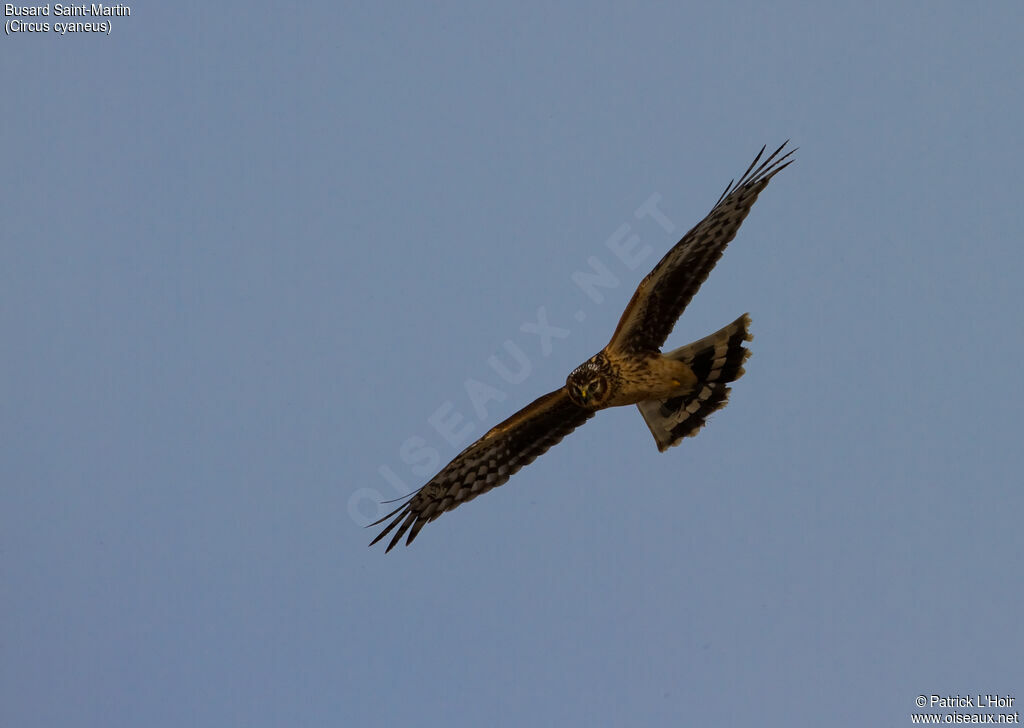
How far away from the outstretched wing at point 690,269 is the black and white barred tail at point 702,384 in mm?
244

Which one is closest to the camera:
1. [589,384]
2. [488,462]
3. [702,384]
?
[589,384]

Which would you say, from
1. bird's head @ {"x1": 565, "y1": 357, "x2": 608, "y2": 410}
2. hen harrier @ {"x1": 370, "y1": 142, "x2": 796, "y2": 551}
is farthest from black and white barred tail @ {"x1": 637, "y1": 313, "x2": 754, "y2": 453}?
bird's head @ {"x1": 565, "y1": 357, "x2": 608, "y2": 410}

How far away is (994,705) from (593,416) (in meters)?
3.74

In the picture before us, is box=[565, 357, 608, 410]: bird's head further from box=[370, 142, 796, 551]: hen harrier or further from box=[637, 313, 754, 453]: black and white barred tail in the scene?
box=[637, 313, 754, 453]: black and white barred tail

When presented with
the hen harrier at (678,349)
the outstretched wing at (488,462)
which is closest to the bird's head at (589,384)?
the hen harrier at (678,349)

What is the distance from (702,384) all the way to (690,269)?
919 mm

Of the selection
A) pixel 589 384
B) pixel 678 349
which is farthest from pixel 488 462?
pixel 678 349

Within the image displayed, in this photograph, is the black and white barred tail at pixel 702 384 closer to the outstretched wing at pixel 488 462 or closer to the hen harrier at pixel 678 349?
the hen harrier at pixel 678 349

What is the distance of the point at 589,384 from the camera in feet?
29.5

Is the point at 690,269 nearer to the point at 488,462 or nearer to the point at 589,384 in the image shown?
the point at 589,384

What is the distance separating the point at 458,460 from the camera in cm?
991

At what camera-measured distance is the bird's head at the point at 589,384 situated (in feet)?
29.5

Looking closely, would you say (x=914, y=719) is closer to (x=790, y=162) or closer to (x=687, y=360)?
(x=687, y=360)

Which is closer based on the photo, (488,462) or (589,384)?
(589,384)
